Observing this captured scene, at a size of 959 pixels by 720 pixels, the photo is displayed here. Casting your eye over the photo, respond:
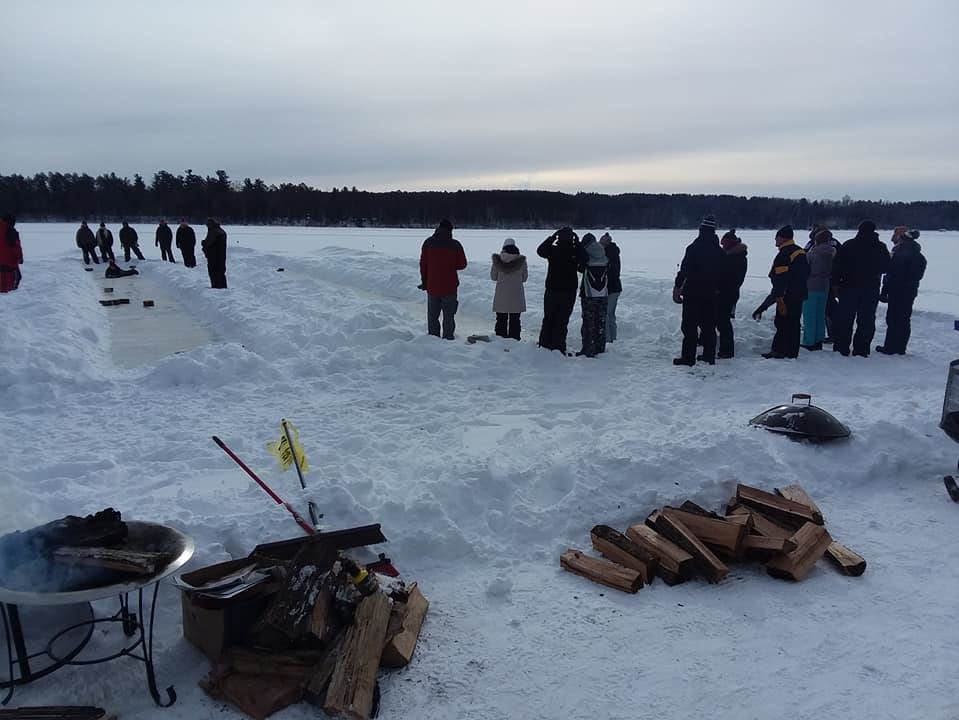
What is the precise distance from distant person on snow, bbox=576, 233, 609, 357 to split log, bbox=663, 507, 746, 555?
4.42 metres

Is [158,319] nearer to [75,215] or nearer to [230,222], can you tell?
[230,222]

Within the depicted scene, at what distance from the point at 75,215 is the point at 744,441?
92.9m

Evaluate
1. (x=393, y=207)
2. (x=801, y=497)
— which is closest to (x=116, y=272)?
(x=801, y=497)

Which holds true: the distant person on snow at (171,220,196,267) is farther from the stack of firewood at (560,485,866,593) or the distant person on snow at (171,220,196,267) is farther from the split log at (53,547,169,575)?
the stack of firewood at (560,485,866,593)

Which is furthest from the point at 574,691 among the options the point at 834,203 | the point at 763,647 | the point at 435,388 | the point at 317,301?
the point at 834,203

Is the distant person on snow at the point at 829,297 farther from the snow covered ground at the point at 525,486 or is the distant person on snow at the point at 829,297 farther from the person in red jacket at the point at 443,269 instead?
the person in red jacket at the point at 443,269

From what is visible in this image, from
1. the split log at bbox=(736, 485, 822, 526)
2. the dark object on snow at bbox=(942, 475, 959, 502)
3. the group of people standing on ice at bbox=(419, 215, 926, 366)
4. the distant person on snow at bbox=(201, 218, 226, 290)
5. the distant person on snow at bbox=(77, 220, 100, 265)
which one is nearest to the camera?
the split log at bbox=(736, 485, 822, 526)

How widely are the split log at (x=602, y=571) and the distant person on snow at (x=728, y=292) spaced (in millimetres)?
5527

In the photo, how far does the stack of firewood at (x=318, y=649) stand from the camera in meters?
2.89

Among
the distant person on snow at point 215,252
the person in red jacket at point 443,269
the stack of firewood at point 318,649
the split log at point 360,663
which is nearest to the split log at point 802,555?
the stack of firewood at point 318,649

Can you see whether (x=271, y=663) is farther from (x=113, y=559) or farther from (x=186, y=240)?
Result: (x=186, y=240)

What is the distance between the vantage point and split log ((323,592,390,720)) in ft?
9.27

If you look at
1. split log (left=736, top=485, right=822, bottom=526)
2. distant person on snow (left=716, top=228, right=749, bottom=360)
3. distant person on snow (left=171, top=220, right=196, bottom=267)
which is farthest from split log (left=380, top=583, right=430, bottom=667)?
distant person on snow (left=171, top=220, right=196, bottom=267)

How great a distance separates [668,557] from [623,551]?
0.87 ft
